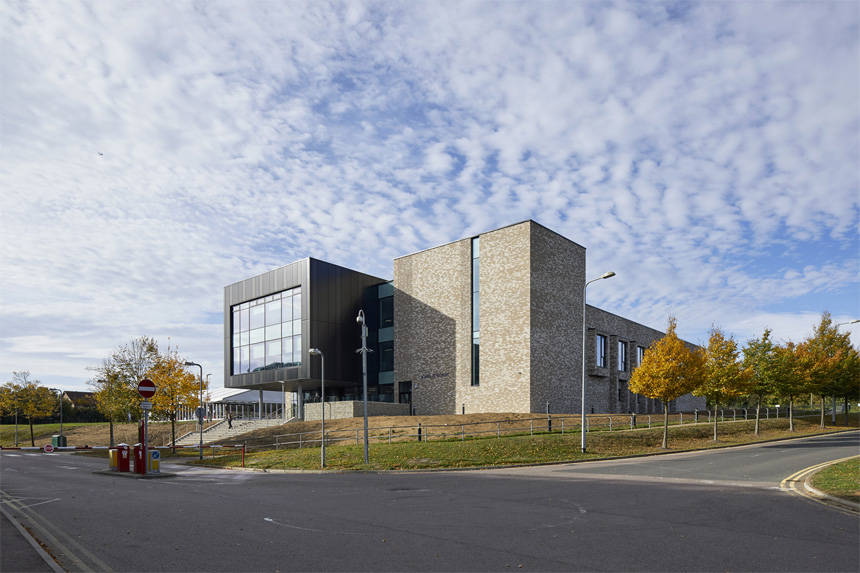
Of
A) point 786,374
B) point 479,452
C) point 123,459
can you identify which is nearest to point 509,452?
point 479,452

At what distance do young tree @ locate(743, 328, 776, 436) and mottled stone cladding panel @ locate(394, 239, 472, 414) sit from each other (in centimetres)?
1891

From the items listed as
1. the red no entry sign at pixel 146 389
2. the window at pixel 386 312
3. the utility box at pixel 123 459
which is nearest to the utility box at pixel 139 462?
the utility box at pixel 123 459

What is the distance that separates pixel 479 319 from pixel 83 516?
32.9 meters

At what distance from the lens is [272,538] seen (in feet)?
29.1

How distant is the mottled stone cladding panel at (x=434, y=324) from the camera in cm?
4322

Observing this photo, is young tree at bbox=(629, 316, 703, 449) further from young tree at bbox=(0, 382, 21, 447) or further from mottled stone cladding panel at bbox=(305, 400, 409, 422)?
young tree at bbox=(0, 382, 21, 447)

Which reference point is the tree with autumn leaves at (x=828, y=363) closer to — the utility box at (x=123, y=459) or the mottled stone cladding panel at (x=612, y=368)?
the mottled stone cladding panel at (x=612, y=368)

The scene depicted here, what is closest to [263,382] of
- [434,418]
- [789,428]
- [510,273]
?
[434,418]

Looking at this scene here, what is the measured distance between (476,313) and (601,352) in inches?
563

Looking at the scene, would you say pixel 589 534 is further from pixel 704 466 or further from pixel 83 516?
pixel 704 466

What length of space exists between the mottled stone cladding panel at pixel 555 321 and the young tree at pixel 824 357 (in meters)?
16.1

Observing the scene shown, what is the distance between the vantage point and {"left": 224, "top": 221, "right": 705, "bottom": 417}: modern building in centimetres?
4044

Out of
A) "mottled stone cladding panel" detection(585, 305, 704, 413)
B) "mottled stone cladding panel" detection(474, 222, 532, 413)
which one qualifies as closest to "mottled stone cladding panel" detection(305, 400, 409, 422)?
"mottled stone cladding panel" detection(474, 222, 532, 413)

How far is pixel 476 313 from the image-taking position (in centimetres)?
4288
